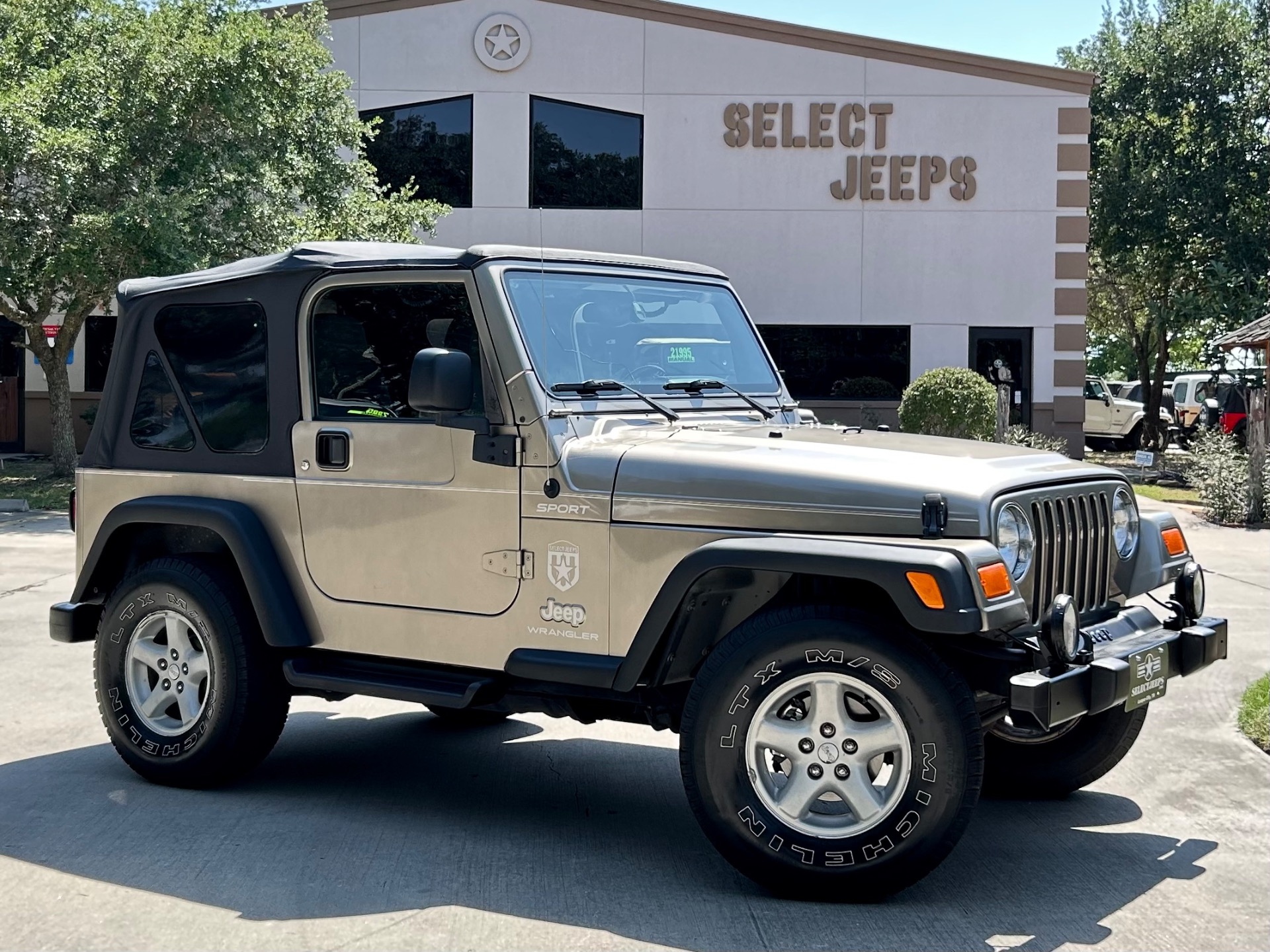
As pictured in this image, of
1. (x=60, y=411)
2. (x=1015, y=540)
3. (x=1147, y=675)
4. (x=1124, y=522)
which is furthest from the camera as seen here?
(x=60, y=411)

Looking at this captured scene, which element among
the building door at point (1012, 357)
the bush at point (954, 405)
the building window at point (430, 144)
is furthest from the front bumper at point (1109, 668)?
the building window at point (430, 144)

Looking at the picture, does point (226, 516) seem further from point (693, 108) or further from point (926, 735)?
point (693, 108)

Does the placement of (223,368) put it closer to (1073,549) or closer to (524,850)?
(524,850)

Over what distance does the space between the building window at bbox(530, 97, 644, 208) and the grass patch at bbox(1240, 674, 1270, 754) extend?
62.9 ft

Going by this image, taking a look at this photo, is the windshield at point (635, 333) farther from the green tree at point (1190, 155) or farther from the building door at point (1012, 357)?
the green tree at point (1190, 155)

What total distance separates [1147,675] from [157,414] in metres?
4.06

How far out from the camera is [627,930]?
4.27 metres

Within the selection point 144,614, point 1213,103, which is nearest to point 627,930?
point 144,614

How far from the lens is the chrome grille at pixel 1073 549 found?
4.64 metres

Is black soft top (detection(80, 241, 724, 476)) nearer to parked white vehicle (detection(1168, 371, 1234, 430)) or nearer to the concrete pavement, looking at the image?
the concrete pavement

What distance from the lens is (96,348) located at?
26656 mm

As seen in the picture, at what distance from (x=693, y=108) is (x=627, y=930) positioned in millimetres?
22642

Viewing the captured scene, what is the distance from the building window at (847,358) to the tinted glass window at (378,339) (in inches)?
807

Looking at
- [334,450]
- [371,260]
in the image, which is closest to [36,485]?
[334,450]
